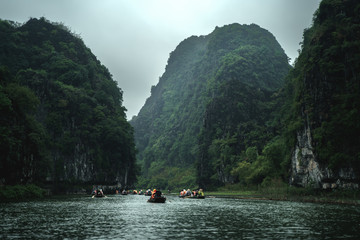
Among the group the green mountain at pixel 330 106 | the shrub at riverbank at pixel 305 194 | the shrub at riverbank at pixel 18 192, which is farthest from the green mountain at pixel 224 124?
the shrub at riverbank at pixel 18 192

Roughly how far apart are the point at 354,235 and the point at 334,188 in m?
38.3

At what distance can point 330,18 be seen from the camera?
6388 cm

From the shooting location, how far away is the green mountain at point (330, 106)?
5072 centimetres

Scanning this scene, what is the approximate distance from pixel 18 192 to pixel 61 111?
3745cm

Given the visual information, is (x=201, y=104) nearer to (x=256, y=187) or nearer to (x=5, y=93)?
(x=256, y=187)

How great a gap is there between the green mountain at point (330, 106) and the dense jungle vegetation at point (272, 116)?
0.15 metres

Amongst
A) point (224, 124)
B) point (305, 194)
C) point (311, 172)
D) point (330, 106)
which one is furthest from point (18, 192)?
point (224, 124)

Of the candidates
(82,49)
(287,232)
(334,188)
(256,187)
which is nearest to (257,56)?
(82,49)

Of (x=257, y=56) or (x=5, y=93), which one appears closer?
(x=5, y=93)

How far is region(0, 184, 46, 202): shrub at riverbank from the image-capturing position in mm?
44088

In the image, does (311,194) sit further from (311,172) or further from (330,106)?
(330,106)

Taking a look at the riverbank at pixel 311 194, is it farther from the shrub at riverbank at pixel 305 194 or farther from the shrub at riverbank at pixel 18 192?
the shrub at riverbank at pixel 18 192

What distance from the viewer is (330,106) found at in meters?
56.2

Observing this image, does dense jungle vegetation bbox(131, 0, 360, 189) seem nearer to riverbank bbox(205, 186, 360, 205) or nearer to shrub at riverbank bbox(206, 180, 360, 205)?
shrub at riverbank bbox(206, 180, 360, 205)
